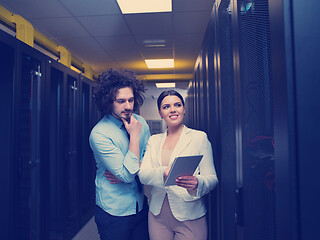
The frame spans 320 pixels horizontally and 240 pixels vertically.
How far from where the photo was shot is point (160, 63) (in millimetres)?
5285

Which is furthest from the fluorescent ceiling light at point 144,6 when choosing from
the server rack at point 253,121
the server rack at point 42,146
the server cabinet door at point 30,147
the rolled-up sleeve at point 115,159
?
the server rack at point 253,121

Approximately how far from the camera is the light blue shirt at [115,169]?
4.19 feet

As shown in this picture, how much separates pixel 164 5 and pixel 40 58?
5.14ft

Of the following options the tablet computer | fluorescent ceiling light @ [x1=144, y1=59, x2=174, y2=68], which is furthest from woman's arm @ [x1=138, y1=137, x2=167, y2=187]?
fluorescent ceiling light @ [x1=144, y1=59, x2=174, y2=68]

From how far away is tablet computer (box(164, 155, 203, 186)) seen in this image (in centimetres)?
96

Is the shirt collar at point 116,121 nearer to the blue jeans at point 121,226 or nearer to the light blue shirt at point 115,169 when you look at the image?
the light blue shirt at point 115,169

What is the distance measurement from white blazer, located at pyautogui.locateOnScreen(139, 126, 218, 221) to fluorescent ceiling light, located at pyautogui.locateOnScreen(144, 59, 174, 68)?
158 inches

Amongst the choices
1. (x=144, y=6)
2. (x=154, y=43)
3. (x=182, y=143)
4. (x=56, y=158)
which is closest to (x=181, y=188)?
(x=182, y=143)

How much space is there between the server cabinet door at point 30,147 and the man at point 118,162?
0.77m

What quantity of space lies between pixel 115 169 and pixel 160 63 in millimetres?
4302

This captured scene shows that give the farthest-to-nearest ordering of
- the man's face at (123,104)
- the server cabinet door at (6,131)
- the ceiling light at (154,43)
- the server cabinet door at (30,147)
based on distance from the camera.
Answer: the ceiling light at (154,43) → the server cabinet door at (30,147) → the server cabinet door at (6,131) → the man's face at (123,104)

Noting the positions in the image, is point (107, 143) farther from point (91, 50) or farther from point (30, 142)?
point (91, 50)

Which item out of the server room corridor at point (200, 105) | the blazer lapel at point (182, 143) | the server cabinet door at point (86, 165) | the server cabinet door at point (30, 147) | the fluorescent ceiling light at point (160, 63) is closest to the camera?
the server room corridor at point (200, 105)

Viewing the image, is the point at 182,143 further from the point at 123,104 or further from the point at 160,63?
the point at 160,63
